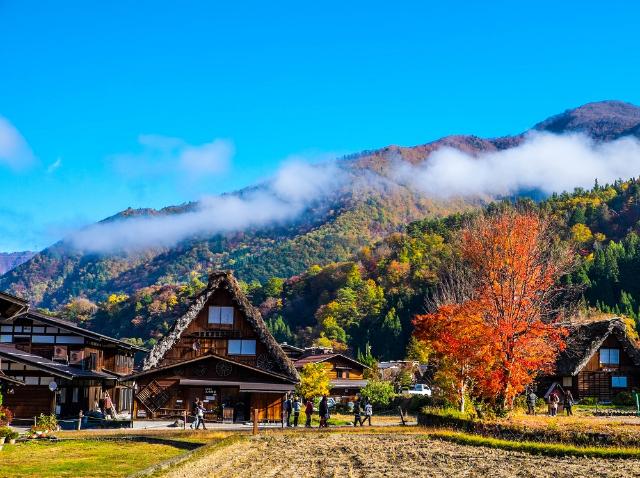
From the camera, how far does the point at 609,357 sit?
5812 cm

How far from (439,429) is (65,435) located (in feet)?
53.9

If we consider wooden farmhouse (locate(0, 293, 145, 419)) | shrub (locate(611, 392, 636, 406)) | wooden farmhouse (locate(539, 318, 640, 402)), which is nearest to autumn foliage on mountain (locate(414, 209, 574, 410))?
wooden farmhouse (locate(0, 293, 145, 419))

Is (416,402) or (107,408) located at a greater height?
(107,408)

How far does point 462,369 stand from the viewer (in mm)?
34906

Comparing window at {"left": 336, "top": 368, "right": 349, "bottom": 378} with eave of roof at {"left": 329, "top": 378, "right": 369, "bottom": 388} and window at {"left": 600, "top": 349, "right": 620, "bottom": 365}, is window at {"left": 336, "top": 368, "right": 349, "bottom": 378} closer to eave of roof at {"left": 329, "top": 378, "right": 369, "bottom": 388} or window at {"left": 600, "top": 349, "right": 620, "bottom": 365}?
eave of roof at {"left": 329, "top": 378, "right": 369, "bottom": 388}

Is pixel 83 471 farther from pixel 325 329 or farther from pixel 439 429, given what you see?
pixel 325 329

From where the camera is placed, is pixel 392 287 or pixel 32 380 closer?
pixel 32 380

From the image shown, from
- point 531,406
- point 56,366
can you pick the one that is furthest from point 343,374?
point 56,366

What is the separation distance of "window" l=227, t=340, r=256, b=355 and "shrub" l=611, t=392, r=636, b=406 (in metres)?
28.4

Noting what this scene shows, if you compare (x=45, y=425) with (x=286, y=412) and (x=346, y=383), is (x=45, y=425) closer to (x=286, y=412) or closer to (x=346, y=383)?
(x=286, y=412)

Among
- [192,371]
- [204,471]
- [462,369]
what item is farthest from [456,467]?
[192,371]

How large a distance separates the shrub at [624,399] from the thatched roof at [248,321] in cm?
2651

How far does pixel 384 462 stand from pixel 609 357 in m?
42.8

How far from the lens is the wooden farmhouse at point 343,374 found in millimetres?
67500
